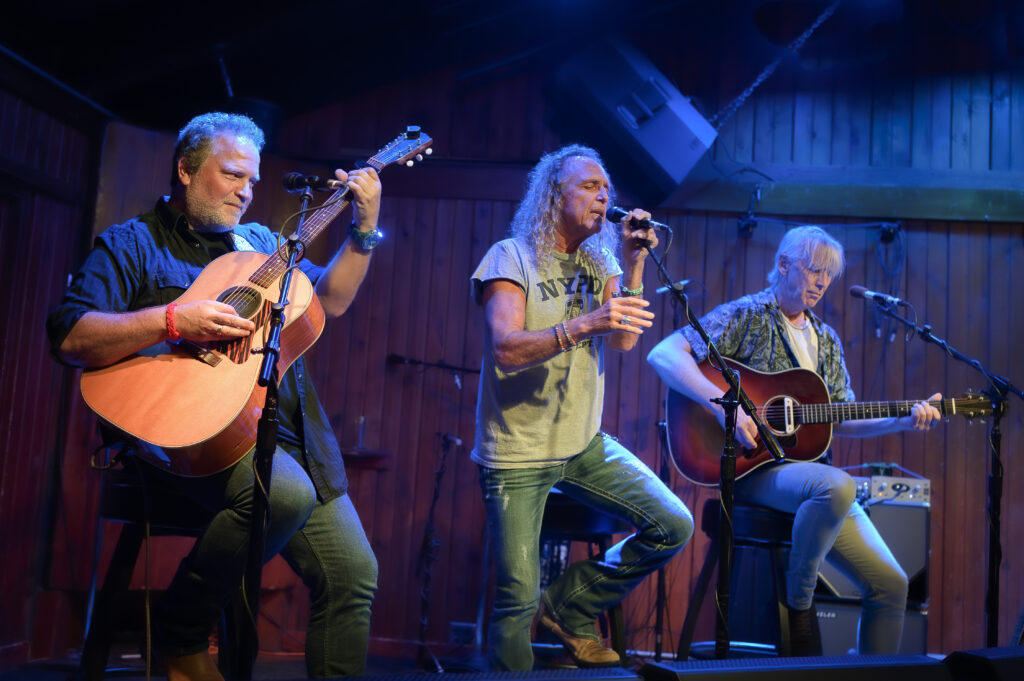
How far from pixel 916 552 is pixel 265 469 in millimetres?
3521

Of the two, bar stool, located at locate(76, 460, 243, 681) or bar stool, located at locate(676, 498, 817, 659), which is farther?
bar stool, located at locate(676, 498, 817, 659)

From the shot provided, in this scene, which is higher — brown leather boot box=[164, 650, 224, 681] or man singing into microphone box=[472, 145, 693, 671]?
man singing into microphone box=[472, 145, 693, 671]

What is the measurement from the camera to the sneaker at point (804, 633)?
11.2ft

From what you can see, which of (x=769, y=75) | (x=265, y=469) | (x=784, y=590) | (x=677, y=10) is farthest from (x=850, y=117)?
(x=265, y=469)

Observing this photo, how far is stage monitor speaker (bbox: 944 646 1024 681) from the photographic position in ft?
6.63

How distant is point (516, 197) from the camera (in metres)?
5.19

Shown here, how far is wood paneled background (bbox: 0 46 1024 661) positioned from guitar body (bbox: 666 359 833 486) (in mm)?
1234

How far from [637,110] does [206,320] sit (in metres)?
3.26

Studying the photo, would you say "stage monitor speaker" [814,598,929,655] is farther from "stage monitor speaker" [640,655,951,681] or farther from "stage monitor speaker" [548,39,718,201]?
"stage monitor speaker" [548,39,718,201]

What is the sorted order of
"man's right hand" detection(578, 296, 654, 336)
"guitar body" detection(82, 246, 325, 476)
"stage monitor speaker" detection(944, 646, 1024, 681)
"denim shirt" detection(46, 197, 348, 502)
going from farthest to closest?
"man's right hand" detection(578, 296, 654, 336) → "denim shirt" detection(46, 197, 348, 502) → "guitar body" detection(82, 246, 325, 476) → "stage monitor speaker" detection(944, 646, 1024, 681)

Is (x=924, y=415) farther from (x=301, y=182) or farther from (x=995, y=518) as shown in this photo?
(x=301, y=182)

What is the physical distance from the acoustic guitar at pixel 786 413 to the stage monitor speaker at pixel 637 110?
1.56 meters

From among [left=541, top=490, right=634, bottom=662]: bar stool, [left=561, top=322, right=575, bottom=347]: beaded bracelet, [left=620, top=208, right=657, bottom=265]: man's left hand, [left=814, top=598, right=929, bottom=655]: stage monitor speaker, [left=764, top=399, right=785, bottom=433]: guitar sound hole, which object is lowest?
[left=814, top=598, right=929, bottom=655]: stage monitor speaker

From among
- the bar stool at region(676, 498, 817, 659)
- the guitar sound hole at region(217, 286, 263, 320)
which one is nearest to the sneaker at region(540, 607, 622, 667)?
the bar stool at region(676, 498, 817, 659)
